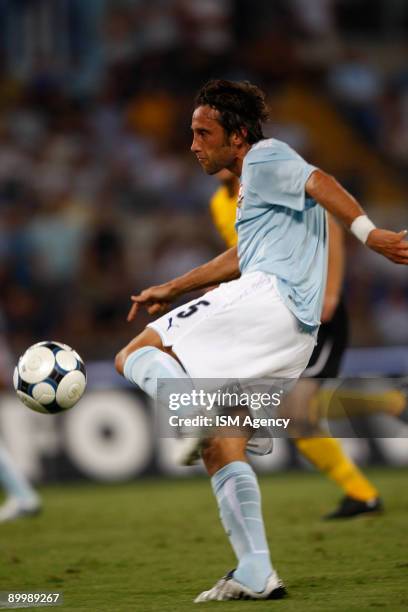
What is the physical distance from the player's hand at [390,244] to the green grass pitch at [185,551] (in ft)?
4.09

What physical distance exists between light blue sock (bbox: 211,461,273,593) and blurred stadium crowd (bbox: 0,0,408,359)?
6855 mm

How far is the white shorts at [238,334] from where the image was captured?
14.4ft

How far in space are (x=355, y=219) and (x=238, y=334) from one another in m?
0.61

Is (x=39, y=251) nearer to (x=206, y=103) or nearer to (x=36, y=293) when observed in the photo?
(x=36, y=293)

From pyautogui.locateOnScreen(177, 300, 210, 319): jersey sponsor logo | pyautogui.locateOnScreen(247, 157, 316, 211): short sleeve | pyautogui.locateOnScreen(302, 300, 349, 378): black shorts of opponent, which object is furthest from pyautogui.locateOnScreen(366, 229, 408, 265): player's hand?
pyautogui.locateOnScreen(302, 300, 349, 378): black shorts of opponent

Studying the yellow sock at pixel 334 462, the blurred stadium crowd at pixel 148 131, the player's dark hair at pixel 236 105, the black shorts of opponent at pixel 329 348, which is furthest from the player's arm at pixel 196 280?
the blurred stadium crowd at pixel 148 131

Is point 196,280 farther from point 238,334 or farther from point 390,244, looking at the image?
point 390,244

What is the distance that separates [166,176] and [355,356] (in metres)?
3.96

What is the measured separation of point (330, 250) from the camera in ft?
21.7

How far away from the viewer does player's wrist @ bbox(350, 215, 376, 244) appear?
4316 millimetres

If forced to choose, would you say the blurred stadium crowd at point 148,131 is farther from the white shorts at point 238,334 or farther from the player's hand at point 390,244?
the player's hand at point 390,244

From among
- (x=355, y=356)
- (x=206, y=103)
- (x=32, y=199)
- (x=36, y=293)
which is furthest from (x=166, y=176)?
(x=206, y=103)

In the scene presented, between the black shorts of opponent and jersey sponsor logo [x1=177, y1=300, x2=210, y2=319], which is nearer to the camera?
jersey sponsor logo [x1=177, y1=300, x2=210, y2=319]

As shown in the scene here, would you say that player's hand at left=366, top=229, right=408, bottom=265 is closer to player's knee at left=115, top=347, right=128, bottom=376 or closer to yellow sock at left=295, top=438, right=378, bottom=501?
player's knee at left=115, top=347, right=128, bottom=376
